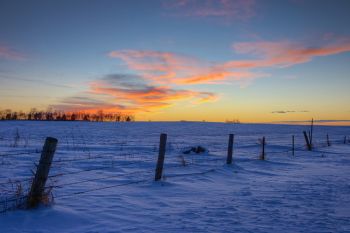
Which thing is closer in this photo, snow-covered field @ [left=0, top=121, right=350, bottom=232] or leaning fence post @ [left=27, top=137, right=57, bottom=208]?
snow-covered field @ [left=0, top=121, right=350, bottom=232]

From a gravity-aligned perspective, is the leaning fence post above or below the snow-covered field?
above

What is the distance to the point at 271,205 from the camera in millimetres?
7016

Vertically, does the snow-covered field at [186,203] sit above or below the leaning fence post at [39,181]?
below

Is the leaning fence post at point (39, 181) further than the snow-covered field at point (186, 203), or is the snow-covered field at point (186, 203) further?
the leaning fence post at point (39, 181)

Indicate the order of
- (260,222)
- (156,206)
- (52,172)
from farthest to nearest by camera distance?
(52,172)
(156,206)
(260,222)

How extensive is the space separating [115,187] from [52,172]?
3.39m

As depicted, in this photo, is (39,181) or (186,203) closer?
(39,181)

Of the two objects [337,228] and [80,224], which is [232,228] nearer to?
[337,228]

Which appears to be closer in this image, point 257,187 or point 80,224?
point 80,224

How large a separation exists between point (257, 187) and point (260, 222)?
3.54 metres

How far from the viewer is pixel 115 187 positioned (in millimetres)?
8766

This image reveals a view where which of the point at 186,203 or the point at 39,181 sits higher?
the point at 39,181

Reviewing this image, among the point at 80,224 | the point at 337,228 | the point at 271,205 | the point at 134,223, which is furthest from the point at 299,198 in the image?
the point at 80,224

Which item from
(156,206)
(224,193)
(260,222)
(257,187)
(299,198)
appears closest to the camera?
(260,222)
